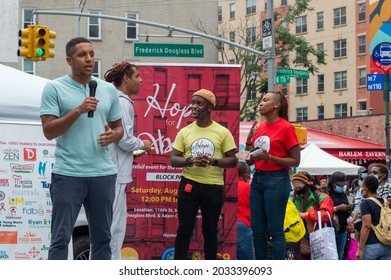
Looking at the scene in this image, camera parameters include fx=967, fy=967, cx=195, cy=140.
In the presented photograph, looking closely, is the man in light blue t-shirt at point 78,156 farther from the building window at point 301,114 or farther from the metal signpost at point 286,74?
the building window at point 301,114

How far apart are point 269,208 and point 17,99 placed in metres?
2.86

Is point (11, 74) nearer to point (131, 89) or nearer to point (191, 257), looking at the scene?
point (131, 89)

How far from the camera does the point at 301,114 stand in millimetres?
82188

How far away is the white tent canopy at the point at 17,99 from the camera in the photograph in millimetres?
9570

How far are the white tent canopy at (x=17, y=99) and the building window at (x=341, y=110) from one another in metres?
68.0

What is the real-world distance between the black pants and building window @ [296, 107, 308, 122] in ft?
240

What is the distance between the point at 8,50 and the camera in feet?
36.9

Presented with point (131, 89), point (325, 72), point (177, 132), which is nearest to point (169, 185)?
point (177, 132)

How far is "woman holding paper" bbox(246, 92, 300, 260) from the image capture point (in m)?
8.59

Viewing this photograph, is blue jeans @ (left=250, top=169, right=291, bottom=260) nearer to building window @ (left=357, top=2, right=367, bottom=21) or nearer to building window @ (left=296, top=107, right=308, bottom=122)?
building window @ (left=357, top=2, right=367, bottom=21)

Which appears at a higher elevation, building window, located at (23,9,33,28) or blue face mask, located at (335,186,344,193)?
building window, located at (23,9,33,28)

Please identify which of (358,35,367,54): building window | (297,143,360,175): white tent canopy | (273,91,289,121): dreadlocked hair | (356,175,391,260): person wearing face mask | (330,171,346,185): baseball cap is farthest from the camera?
(358,35,367,54): building window

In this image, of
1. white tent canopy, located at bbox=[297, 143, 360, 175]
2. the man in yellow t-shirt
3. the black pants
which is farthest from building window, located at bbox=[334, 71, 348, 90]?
the black pants

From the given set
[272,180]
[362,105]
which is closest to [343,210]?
[272,180]
